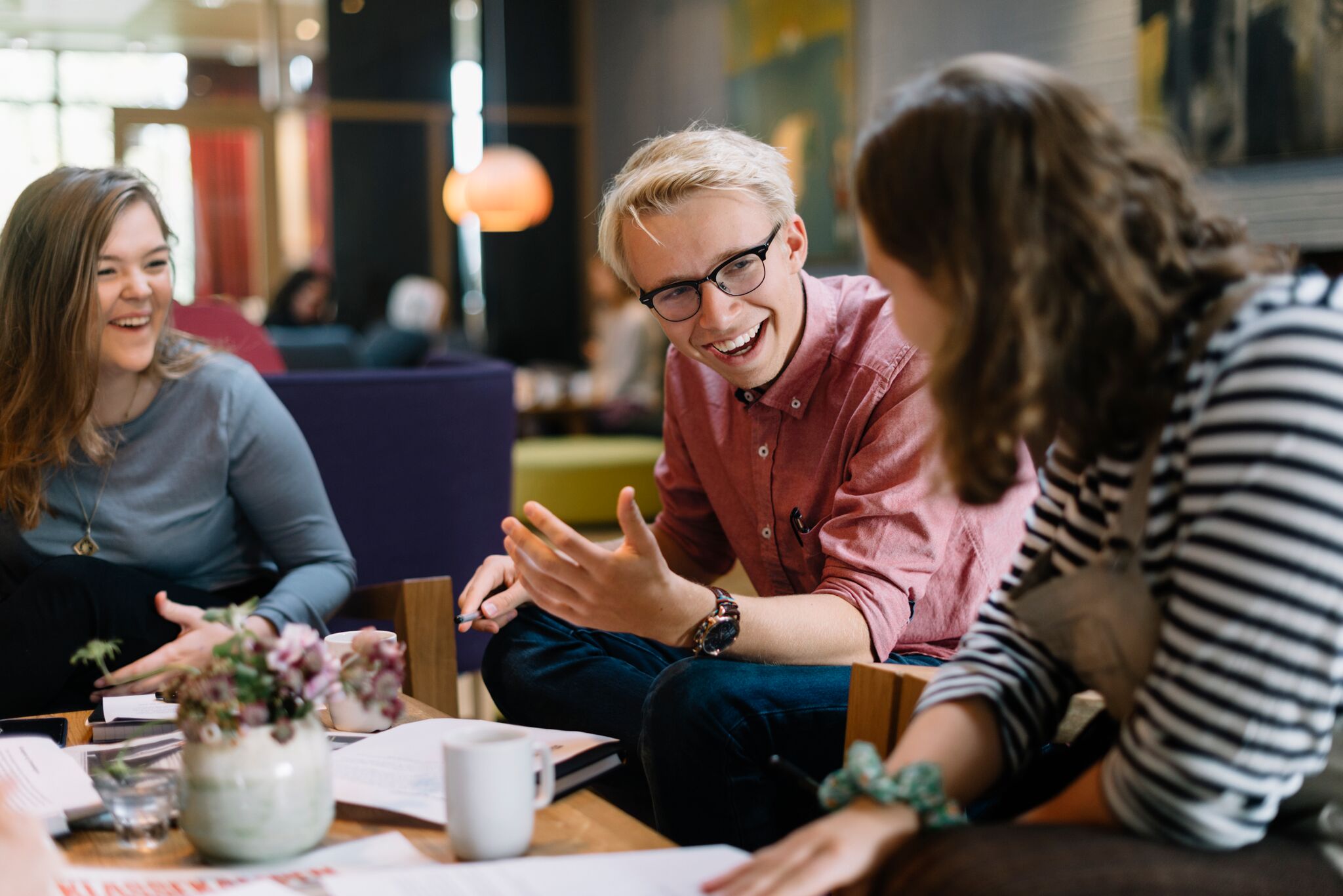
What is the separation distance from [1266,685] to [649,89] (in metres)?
8.03

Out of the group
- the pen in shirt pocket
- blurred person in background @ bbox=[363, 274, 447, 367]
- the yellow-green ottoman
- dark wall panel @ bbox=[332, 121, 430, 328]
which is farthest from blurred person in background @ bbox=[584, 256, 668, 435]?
the pen in shirt pocket

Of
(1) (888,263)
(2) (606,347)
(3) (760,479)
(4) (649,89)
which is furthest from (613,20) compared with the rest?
(1) (888,263)

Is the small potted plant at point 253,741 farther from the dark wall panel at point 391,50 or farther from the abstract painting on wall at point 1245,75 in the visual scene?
the dark wall panel at point 391,50

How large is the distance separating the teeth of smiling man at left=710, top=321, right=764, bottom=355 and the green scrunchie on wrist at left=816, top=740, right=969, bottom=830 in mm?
731

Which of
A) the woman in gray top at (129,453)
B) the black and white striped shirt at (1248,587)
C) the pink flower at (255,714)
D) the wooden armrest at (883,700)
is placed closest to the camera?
the black and white striped shirt at (1248,587)

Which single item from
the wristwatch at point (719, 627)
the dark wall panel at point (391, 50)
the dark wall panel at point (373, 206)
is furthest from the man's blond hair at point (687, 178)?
the dark wall panel at point (391, 50)

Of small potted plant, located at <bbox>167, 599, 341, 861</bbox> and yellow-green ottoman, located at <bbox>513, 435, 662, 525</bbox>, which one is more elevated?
small potted plant, located at <bbox>167, 599, 341, 861</bbox>

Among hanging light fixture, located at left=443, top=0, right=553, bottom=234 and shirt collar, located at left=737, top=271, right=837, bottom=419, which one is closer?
shirt collar, located at left=737, top=271, right=837, bottom=419

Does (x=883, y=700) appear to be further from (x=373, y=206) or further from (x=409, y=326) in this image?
(x=373, y=206)

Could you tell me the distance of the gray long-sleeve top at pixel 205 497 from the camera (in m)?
1.79

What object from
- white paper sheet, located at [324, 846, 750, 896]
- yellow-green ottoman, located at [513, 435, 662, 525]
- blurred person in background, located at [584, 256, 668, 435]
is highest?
white paper sheet, located at [324, 846, 750, 896]

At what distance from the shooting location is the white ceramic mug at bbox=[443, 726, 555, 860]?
97 centimetres

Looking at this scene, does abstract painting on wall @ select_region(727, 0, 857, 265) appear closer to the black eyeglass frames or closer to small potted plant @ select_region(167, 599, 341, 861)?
the black eyeglass frames

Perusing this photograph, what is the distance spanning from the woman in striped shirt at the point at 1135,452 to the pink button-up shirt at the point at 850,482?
0.49 meters
